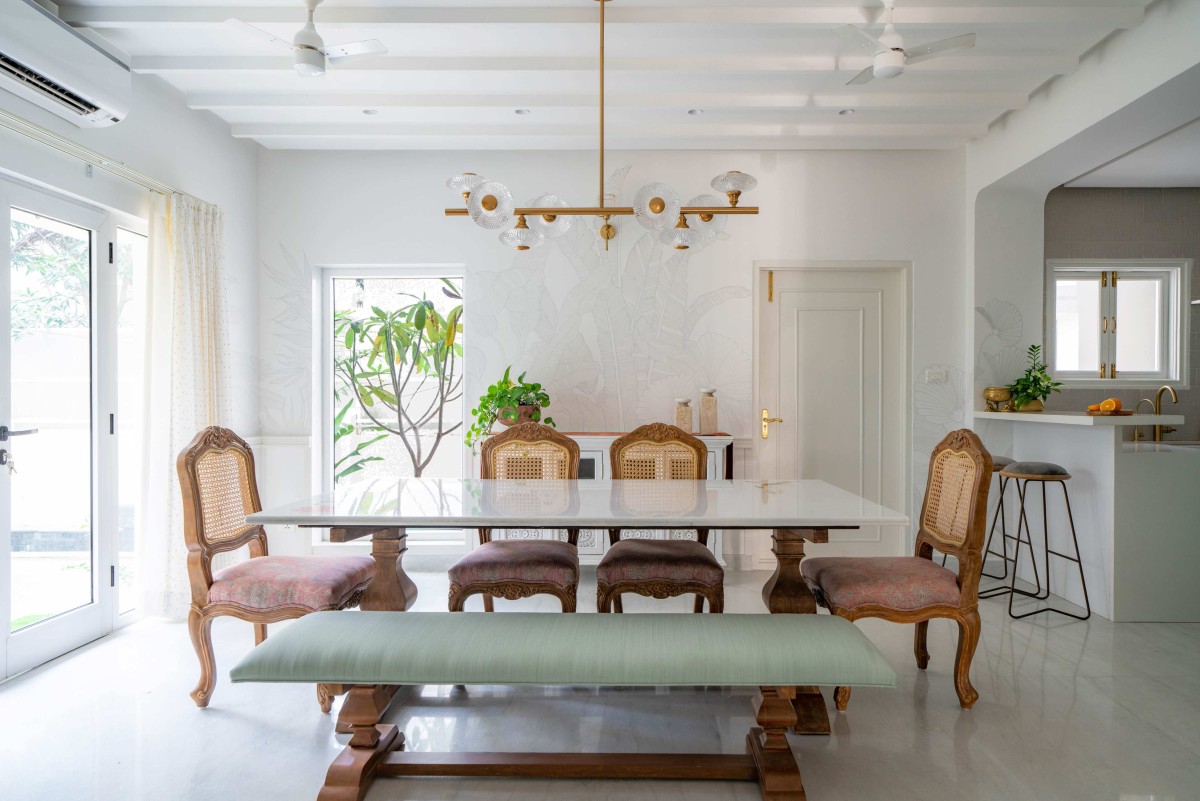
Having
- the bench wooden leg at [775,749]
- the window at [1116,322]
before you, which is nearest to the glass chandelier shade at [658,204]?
the bench wooden leg at [775,749]

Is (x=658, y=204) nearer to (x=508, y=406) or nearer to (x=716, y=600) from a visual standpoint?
(x=716, y=600)

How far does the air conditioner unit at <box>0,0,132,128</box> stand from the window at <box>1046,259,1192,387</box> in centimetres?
570

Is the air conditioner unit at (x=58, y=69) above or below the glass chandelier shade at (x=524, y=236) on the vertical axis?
above

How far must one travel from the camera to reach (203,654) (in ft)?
8.52

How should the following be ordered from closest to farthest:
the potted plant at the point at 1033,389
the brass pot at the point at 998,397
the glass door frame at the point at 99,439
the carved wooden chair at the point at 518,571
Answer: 1. the carved wooden chair at the point at 518,571
2. the glass door frame at the point at 99,439
3. the potted plant at the point at 1033,389
4. the brass pot at the point at 998,397

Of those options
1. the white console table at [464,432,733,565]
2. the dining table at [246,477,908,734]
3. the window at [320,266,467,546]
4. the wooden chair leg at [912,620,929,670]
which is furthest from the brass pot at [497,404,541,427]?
the wooden chair leg at [912,620,929,670]

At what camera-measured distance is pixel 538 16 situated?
9.91 feet

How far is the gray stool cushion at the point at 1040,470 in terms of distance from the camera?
11.8 ft

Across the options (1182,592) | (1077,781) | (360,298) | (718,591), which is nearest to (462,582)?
(718,591)

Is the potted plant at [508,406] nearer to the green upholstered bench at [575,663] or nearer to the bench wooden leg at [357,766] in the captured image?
the green upholstered bench at [575,663]

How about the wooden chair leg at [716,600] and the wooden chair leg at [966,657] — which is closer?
the wooden chair leg at [966,657]

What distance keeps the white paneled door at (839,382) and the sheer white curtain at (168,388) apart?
3.35m

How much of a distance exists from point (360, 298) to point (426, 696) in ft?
9.82

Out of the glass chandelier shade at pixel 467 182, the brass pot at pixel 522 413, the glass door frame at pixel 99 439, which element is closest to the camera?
the glass chandelier shade at pixel 467 182
